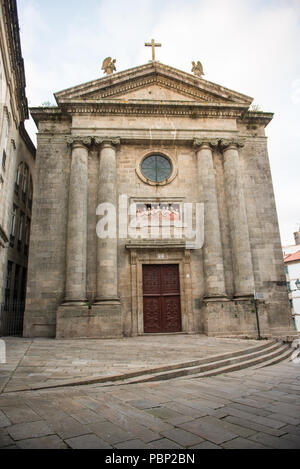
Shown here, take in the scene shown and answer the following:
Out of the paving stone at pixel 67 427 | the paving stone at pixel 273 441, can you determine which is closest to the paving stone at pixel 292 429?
the paving stone at pixel 273 441

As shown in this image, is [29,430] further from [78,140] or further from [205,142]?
[205,142]

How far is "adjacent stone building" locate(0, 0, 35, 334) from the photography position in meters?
13.2

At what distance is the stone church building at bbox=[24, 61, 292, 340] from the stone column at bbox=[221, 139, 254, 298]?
0.06 metres

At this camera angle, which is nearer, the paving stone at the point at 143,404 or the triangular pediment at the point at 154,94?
the paving stone at the point at 143,404

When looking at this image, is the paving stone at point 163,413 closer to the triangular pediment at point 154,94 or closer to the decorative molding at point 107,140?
the decorative molding at point 107,140

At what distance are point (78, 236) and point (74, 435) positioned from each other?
11714 mm

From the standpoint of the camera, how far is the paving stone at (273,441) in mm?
3148

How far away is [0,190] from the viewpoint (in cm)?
1428

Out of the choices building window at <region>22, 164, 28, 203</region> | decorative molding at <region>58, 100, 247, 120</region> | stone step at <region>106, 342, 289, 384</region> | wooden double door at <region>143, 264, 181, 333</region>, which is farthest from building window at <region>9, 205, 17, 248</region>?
stone step at <region>106, 342, 289, 384</region>

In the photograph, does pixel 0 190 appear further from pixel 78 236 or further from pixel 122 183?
pixel 122 183

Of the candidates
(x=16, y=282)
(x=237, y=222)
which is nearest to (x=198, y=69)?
(x=237, y=222)

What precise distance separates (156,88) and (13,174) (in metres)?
9.59

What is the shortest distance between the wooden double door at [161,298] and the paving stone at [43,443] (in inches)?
456

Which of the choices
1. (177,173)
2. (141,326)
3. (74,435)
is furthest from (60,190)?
(74,435)
